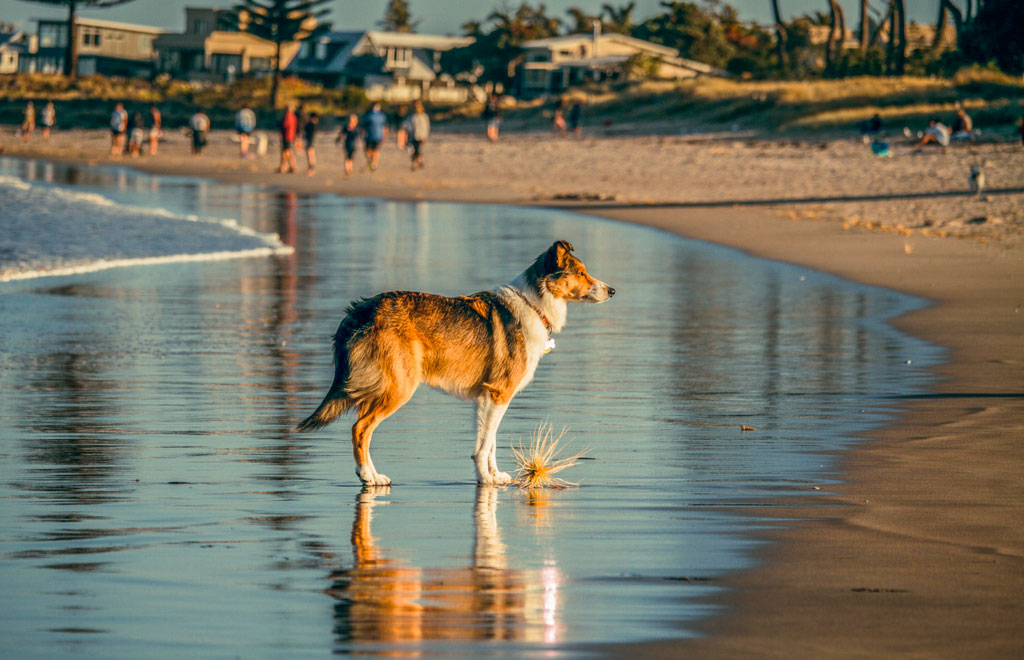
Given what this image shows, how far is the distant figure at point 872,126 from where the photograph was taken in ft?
146

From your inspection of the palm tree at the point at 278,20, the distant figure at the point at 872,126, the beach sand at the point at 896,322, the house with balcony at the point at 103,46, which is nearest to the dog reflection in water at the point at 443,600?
the beach sand at the point at 896,322

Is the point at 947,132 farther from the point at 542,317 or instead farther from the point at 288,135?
the point at 542,317

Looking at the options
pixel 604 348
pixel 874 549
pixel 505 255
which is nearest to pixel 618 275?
pixel 505 255

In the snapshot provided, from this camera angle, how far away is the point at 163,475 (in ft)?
25.5

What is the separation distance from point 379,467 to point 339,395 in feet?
2.45

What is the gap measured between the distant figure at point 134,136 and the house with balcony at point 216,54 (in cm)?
6595

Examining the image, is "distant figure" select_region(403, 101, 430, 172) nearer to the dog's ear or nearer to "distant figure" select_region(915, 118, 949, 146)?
"distant figure" select_region(915, 118, 949, 146)

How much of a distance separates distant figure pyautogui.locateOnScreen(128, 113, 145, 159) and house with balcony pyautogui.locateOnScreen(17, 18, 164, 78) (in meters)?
76.6

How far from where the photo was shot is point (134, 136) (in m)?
54.6

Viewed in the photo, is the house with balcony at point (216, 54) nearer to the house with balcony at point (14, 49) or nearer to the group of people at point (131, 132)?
the house with balcony at point (14, 49)

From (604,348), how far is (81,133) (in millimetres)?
65586

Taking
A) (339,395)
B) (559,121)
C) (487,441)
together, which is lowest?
(487,441)

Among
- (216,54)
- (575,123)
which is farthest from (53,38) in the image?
(575,123)

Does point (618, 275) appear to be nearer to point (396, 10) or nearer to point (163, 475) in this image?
point (163, 475)
